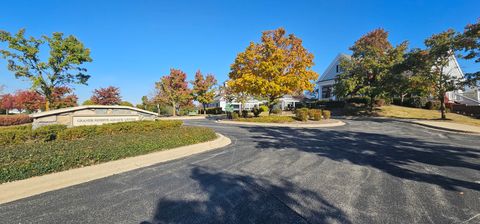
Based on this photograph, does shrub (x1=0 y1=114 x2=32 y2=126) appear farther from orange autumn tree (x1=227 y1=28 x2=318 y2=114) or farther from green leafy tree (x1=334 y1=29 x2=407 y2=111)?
green leafy tree (x1=334 y1=29 x2=407 y2=111)

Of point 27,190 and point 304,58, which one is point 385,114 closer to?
point 304,58

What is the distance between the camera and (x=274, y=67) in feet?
63.6

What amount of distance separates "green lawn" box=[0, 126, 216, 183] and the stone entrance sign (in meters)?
2.18

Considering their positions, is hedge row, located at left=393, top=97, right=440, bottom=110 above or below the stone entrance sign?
above

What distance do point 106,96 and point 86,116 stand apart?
28.6 metres

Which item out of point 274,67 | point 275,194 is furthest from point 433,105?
point 275,194

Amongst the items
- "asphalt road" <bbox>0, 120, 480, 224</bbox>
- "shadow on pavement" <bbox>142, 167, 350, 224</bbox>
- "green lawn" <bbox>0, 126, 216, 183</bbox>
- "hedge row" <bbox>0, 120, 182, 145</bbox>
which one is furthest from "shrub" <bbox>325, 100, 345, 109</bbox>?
"shadow on pavement" <bbox>142, 167, 350, 224</bbox>

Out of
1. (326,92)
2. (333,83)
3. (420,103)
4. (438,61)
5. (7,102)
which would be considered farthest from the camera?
(7,102)

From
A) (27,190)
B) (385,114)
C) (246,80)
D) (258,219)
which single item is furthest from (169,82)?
(258,219)

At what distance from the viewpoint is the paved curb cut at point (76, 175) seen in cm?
423

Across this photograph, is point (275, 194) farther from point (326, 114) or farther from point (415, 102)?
point (415, 102)

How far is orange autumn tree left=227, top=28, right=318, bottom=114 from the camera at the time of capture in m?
19.5

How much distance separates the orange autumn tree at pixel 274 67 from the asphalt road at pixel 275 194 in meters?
13.7

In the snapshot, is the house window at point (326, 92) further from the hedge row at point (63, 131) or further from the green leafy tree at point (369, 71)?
the hedge row at point (63, 131)
